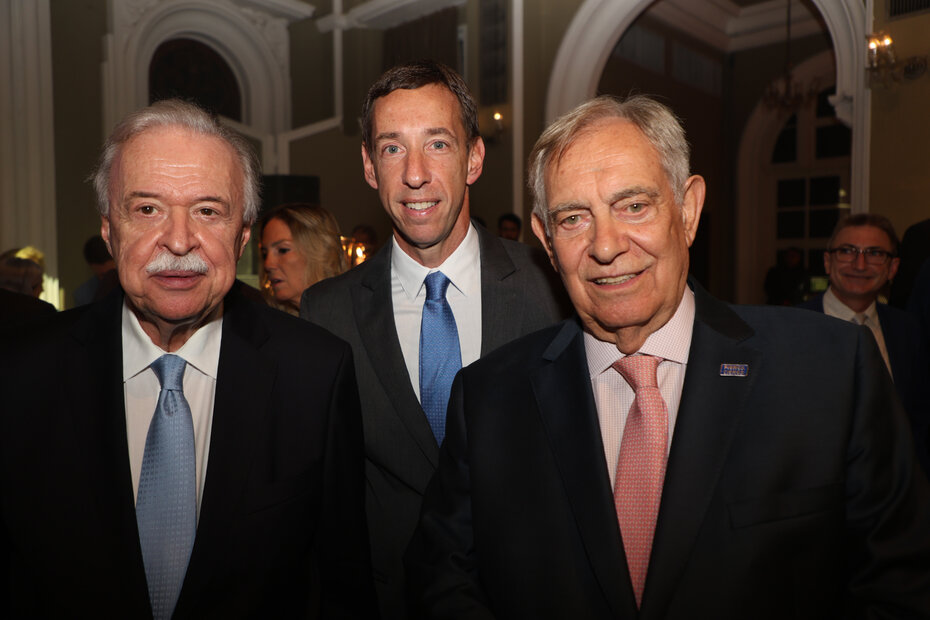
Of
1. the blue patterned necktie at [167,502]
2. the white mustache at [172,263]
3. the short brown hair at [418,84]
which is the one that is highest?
the short brown hair at [418,84]

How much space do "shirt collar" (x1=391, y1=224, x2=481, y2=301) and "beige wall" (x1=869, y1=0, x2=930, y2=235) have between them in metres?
5.63

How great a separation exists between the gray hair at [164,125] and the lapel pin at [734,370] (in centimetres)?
110

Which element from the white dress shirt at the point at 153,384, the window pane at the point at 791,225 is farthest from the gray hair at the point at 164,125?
the window pane at the point at 791,225

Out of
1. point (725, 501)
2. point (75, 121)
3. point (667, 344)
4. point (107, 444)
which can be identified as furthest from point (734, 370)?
point (75, 121)

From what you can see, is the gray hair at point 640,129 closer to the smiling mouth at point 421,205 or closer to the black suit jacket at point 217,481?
the smiling mouth at point 421,205

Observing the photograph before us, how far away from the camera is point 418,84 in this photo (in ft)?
6.27

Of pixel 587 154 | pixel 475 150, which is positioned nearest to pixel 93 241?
pixel 475 150

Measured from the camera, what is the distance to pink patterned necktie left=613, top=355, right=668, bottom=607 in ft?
4.40

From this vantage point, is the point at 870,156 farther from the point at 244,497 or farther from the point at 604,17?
the point at 244,497

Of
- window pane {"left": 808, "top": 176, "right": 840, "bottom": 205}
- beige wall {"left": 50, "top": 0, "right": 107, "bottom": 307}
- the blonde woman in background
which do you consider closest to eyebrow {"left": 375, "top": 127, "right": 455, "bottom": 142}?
the blonde woman in background

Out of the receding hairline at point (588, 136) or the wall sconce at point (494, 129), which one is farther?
the wall sconce at point (494, 129)

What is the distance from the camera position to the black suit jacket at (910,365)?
3.24m

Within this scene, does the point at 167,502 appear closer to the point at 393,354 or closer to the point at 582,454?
the point at 393,354

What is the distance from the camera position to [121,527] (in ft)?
4.63
